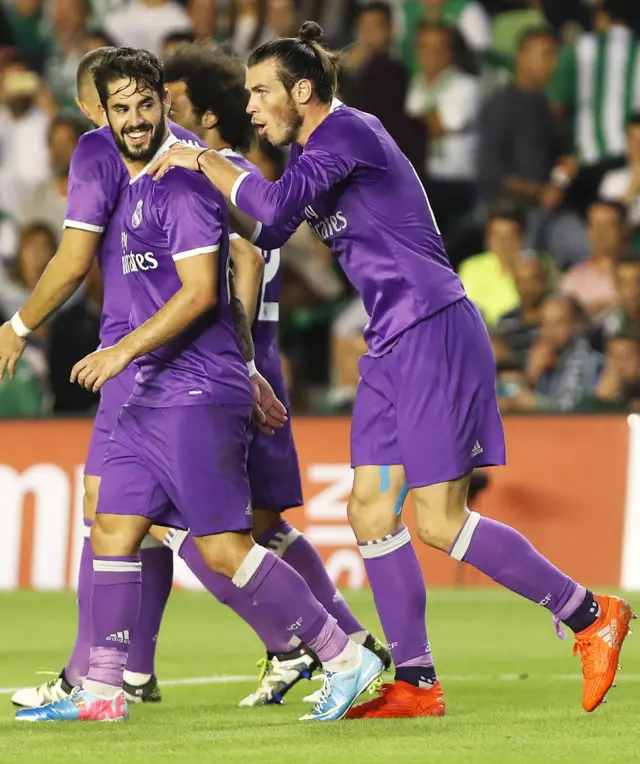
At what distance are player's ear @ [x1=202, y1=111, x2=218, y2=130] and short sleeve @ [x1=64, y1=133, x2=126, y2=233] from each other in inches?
25.4

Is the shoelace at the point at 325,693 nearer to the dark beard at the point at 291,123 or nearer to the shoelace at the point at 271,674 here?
the shoelace at the point at 271,674

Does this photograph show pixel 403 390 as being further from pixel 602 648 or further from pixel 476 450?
pixel 602 648

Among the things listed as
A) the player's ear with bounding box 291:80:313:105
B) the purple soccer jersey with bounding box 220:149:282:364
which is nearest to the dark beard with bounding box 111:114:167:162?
the player's ear with bounding box 291:80:313:105

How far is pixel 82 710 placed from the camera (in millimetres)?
5613

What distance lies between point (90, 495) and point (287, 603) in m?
1.03

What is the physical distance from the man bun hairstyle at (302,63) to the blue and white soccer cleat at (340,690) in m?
1.94

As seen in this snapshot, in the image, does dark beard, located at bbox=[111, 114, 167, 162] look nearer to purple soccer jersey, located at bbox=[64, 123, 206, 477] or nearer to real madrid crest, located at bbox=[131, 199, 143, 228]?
real madrid crest, located at bbox=[131, 199, 143, 228]

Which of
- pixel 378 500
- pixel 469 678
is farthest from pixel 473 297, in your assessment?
pixel 378 500

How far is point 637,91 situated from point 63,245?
950 cm

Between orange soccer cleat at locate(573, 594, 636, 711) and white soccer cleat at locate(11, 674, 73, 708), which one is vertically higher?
orange soccer cleat at locate(573, 594, 636, 711)

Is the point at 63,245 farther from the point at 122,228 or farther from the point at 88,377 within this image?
the point at 88,377

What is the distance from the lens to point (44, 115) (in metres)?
15.5

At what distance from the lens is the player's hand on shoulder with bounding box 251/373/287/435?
6168 millimetres

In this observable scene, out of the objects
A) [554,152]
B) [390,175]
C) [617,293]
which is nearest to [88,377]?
[390,175]
